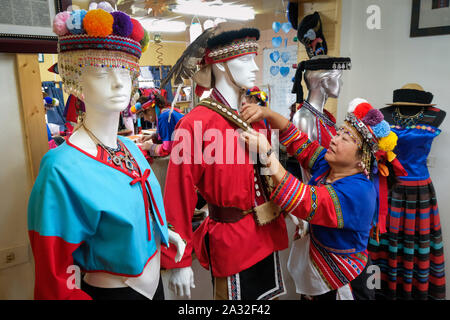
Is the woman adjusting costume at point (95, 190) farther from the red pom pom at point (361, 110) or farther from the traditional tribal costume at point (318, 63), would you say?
the traditional tribal costume at point (318, 63)

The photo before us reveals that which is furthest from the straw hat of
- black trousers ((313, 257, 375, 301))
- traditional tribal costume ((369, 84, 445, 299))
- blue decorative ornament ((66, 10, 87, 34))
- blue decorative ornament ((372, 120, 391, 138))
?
blue decorative ornament ((66, 10, 87, 34))

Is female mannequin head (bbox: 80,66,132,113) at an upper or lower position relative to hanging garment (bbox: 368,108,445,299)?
upper

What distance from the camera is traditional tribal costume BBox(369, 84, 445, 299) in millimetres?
2254

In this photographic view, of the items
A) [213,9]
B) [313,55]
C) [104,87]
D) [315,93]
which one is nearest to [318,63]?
[315,93]

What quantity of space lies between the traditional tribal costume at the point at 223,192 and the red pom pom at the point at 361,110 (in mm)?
611

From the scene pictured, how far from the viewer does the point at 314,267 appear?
1532mm

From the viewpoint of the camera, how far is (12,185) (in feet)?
4.32

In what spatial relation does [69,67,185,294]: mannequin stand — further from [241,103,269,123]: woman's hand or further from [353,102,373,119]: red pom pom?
[353,102,373,119]: red pom pom

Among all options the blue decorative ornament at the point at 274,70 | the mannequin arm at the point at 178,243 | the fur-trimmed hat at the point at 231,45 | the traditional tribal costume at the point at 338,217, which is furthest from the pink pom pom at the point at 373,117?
the blue decorative ornament at the point at 274,70

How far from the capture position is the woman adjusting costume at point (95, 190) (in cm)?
80

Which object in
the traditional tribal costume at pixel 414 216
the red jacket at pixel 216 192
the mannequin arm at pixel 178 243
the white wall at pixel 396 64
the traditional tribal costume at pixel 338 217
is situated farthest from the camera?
the white wall at pixel 396 64

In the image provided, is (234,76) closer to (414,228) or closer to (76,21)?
(76,21)

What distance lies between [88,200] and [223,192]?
549 millimetres
